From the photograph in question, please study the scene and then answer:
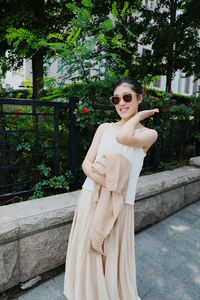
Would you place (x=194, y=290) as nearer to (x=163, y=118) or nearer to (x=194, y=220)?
(x=194, y=220)

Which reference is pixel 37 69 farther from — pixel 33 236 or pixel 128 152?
pixel 128 152

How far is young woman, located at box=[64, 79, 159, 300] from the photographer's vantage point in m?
1.46

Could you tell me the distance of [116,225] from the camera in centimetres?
146

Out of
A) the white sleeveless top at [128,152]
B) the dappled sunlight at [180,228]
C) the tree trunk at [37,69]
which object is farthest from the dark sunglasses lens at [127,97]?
the tree trunk at [37,69]

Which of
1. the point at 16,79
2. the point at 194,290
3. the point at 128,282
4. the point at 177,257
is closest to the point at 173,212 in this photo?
the point at 177,257

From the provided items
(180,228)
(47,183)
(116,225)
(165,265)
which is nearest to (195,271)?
(165,265)

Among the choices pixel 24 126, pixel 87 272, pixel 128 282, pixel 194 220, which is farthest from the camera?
pixel 194 220

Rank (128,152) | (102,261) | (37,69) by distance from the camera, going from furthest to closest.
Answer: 1. (37,69)
2. (102,261)
3. (128,152)

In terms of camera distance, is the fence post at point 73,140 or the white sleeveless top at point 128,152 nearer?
the white sleeveless top at point 128,152

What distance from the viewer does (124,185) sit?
4.43 feet

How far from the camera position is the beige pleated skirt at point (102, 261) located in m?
1.53

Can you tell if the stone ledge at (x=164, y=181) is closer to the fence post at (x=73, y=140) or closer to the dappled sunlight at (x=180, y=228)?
the dappled sunlight at (x=180, y=228)

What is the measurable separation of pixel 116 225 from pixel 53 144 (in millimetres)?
1831

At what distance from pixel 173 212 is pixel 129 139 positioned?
9.35ft
